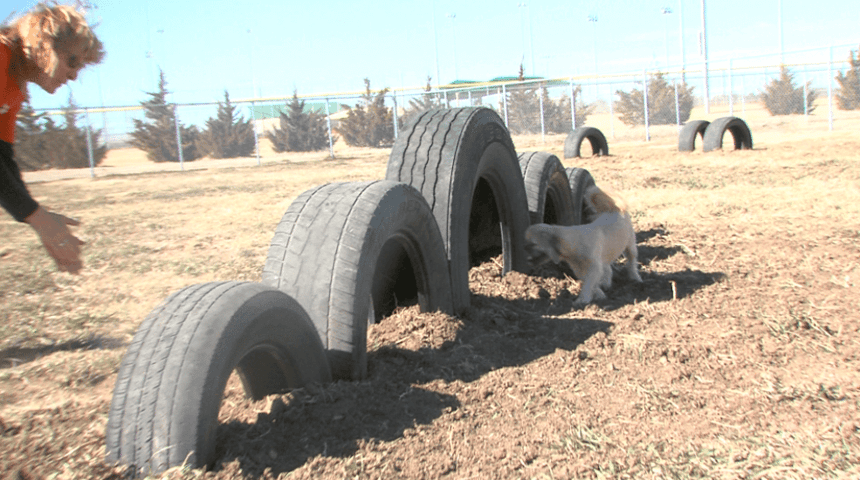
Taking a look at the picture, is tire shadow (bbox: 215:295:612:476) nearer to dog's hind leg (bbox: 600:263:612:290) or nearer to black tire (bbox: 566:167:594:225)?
dog's hind leg (bbox: 600:263:612:290)

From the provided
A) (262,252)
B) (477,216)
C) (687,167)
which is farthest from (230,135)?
(477,216)

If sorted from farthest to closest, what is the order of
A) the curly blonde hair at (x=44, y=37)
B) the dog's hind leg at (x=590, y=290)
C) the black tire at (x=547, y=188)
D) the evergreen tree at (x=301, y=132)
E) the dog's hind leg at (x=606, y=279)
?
the evergreen tree at (x=301, y=132) < the black tire at (x=547, y=188) < the dog's hind leg at (x=606, y=279) < the dog's hind leg at (x=590, y=290) < the curly blonde hair at (x=44, y=37)

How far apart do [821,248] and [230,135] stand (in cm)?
3138

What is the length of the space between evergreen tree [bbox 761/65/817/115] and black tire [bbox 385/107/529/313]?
28.7 meters

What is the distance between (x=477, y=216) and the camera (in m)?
5.30

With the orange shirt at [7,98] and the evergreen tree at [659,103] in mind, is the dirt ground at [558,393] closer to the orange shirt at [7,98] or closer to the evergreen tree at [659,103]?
the orange shirt at [7,98]

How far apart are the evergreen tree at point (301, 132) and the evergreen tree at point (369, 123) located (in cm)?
149

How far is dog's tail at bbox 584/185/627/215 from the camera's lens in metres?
5.68

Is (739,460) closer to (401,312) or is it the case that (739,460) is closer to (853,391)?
(853,391)

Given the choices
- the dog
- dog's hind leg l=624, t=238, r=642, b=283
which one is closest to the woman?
the dog

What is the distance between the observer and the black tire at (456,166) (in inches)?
160

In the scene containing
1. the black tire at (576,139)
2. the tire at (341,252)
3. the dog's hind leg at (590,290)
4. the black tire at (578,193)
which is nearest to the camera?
the tire at (341,252)

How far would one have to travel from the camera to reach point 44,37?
88.3 inches

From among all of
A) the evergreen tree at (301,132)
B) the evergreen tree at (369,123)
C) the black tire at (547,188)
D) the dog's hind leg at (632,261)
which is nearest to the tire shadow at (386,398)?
the dog's hind leg at (632,261)
